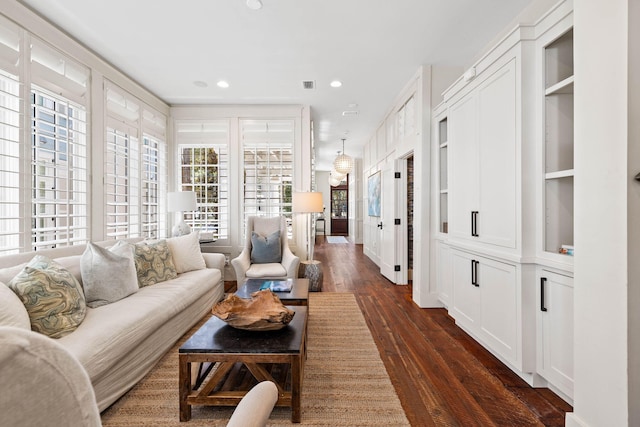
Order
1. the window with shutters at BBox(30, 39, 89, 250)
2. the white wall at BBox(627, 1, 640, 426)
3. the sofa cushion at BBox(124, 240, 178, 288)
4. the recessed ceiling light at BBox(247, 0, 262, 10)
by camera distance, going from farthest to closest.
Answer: the sofa cushion at BBox(124, 240, 178, 288) → the window with shutters at BBox(30, 39, 89, 250) → the recessed ceiling light at BBox(247, 0, 262, 10) → the white wall at BBox(627, 1, 640, 426)

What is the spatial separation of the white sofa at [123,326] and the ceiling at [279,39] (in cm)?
203

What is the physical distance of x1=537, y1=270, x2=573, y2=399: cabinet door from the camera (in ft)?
5.79

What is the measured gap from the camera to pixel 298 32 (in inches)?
111

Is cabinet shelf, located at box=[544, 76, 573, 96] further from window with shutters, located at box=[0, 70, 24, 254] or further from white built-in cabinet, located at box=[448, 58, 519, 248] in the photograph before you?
window with shutters, located at box=[0, 70, 24, 254]

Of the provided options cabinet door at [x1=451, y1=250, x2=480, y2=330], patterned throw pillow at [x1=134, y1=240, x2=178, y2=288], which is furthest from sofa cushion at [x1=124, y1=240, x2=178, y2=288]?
cabinet door at [x1=451, y1=250, x2=480, y2=330]

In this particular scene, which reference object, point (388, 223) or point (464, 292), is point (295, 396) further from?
point (388, 223)

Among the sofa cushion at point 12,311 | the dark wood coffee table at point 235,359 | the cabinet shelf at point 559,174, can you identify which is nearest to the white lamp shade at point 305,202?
the dark wood coffee table at point 235,359

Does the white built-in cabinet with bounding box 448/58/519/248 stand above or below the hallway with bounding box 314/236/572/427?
above

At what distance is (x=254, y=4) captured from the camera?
243 centimetres

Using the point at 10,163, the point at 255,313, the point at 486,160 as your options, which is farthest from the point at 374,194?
the point at 10,163

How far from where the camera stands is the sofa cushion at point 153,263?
9.53ft

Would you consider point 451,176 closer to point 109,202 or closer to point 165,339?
point 165,339

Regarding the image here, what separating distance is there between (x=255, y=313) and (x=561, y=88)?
235 cm

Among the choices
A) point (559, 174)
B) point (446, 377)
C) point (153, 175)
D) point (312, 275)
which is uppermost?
point (153, 175)
